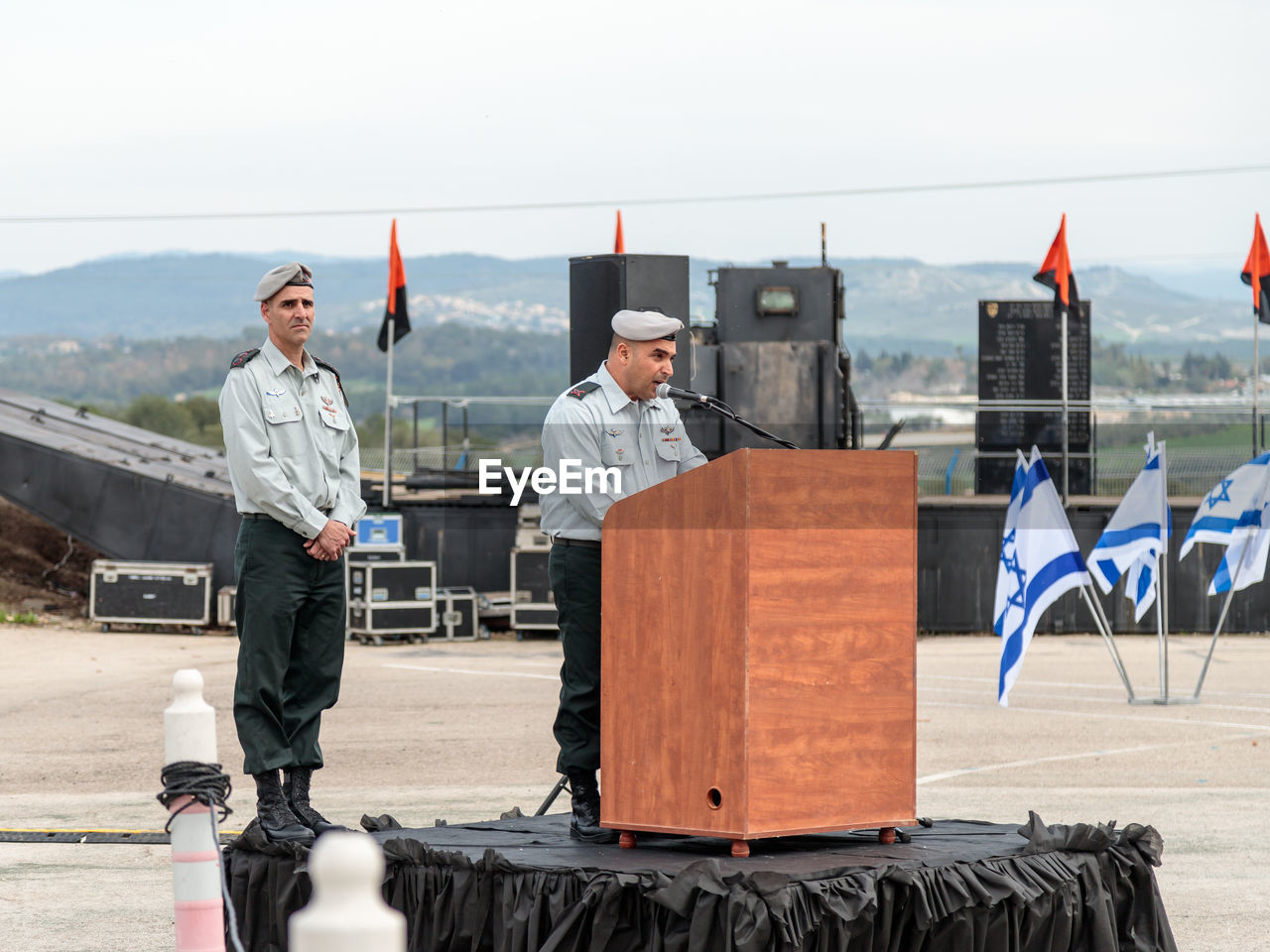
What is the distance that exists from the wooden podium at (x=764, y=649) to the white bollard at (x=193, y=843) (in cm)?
134

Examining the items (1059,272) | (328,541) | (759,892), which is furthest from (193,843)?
(1059,272)

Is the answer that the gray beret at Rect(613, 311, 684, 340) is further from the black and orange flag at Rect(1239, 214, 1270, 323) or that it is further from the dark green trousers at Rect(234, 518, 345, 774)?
the black and orange flag at Rect(1239, 214, 1270, 323)

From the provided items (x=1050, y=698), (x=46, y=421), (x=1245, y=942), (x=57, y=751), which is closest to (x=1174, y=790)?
(x=1245, y=942)

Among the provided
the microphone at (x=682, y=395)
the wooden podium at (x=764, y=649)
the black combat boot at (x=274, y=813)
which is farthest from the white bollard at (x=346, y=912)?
the black combat boot at (x=274, y=813)

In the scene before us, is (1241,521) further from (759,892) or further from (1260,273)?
(759,892)

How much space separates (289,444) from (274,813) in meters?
1.13

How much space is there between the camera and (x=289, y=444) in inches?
211

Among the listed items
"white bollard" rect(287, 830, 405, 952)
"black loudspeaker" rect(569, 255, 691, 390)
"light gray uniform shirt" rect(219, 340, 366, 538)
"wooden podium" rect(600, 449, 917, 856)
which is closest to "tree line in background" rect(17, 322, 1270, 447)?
"black loudspeaker" rect(569, 255, 691, 390)

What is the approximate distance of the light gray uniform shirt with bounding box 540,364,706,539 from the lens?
5.24m

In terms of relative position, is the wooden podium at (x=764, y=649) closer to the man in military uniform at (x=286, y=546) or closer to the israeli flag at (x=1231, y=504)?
the man in military uniform at (x=286, y=546)

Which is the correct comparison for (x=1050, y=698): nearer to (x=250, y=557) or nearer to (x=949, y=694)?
(x=949, y=694)

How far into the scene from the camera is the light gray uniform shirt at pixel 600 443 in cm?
524

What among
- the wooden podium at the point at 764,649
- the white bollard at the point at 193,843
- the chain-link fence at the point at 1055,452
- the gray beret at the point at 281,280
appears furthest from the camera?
the chain-link fence at the point at 1055,452

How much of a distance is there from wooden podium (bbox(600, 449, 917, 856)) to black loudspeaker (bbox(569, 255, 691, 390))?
3.61m
